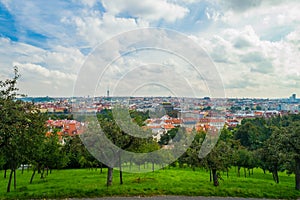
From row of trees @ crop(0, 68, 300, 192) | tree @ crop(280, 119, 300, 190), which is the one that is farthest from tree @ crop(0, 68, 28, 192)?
tree @ crop(280, 119, 300, 190)

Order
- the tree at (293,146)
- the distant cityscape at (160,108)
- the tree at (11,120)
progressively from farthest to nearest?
the tree at (293,146), the distant cityscape at (160,108), the tree at (11,120)

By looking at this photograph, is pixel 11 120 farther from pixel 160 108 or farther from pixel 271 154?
pixel 271 154

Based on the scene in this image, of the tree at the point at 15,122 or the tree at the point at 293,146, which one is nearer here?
the tree at the point at 15,122

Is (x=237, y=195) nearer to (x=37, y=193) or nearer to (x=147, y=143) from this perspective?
(x=147, y=143)

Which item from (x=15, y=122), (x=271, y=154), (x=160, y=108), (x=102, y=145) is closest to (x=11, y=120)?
(x=15, y=122)

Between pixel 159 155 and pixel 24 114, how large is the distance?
15095mm

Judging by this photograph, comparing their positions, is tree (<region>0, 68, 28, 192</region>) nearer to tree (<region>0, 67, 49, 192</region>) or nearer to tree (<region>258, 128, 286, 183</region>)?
tree (<region>0, 67, 49, 192</region>)

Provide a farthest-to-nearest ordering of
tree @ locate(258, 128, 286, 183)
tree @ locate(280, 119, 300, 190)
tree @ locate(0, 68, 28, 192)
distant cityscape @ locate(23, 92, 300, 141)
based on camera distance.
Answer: tree @ locate(258, 128, 286, 183) → tree @ locate(280, 119, 300, 190) → distant cityscape @ locate(23, 92, 300, 141) → tree @ locate(0, 68, 28, 192)

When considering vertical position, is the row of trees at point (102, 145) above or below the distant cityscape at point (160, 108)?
below

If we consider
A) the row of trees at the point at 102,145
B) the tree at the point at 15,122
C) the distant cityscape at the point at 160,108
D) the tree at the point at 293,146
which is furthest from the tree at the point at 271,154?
the tree at the point at 15,122

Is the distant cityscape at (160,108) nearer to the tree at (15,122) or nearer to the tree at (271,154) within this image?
the tree at (15,122)

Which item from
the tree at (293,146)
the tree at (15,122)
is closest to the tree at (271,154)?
the tree at (293,146)

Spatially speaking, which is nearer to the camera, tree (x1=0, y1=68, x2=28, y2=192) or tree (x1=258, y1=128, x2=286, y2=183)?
tree (x1=0, y1=68, x2=28, y2=192)

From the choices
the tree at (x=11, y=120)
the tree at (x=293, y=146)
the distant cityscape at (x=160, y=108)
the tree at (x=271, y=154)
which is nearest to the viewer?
the tree at (x=11, y=120)
